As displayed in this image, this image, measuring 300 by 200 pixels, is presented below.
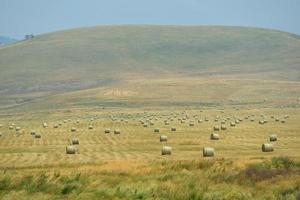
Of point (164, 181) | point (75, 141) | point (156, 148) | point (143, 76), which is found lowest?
point (156, 148)

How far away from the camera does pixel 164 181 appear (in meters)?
25.7

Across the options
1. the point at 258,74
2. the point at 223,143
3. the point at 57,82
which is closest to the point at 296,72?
the point at 258,74

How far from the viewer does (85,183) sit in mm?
24828

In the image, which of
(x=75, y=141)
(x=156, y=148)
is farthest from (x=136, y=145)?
(x=75, y=141)

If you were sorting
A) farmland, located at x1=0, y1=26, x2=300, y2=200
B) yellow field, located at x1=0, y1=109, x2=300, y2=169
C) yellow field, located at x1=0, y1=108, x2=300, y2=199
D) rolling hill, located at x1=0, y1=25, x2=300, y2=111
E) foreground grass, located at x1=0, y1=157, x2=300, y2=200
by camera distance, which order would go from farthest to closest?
rolling hill, located at x1=0, y1=25, x2=300, y2=111, yellow field, located at x1=0, y1=109, x2=300, y2=169, farmland, located at x1=0, y1=26, x2=300, y2=200, yellow field, located at x1=0, y1=108, x2=300, y2=199, foreground grass, located at x1=0, y1=157, x2=300, y2=200

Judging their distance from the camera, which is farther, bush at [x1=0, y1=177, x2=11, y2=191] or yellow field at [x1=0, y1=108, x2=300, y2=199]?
bush at [x1=0, y1=177, x2=11, y2=191]

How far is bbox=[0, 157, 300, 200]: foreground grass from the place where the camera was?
22719 mm

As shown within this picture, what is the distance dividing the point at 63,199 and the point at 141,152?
17.3 meters

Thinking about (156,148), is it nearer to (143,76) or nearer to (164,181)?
(164,181)

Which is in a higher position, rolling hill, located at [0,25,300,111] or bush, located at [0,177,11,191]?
rolling hill, located at [0,25,300,111]

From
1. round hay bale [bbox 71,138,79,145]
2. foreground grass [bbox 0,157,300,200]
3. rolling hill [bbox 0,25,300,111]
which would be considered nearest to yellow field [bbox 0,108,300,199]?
foreground grass [bbox 0,157,300,200]

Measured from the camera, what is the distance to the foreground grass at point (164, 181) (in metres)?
22.7

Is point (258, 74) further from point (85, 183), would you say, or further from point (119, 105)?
point (85, 183)

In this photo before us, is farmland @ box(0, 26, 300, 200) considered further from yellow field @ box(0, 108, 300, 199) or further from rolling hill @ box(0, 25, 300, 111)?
rolling hill @ box(0, 25, 300, 111)
